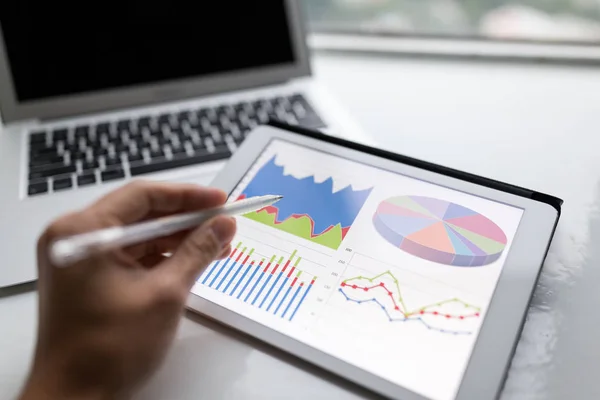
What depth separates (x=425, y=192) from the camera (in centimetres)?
54

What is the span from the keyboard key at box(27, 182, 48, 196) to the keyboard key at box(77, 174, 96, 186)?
34 millimetres

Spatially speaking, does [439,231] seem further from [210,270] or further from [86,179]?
[86,179]

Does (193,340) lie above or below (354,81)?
below

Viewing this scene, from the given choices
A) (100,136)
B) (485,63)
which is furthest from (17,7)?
(485,63)

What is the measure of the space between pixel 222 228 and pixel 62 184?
297 millimetres

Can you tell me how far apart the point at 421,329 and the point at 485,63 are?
21.5 inches

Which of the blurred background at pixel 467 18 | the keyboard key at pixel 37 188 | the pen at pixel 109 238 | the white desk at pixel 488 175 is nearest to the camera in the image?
the pen at pixel 109 238

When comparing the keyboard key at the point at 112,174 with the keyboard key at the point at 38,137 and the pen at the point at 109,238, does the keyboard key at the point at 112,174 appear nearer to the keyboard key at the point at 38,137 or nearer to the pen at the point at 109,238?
the keyboard key at the point at 38,137

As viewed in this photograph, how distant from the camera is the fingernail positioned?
412 mm

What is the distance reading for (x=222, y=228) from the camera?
0.41 meters

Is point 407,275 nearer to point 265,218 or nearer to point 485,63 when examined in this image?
point 265,218

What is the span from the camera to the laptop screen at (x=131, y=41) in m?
0.69

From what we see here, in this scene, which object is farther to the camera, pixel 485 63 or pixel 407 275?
pixel 485 63

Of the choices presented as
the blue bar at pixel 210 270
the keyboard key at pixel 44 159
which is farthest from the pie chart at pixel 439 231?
the keyboard key at pixel 44 159
